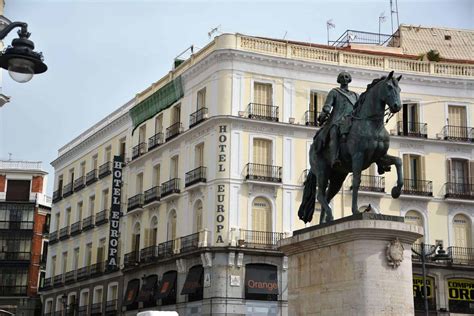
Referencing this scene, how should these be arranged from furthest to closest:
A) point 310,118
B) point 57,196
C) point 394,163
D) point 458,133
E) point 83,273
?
1. point 57,196
2. point 83,273
3. point 458,133
4. point 310,118
5. point 394,163

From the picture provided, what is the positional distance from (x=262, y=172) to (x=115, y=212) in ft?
43.0

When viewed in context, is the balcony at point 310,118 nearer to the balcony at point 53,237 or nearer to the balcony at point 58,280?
the balcony at point 58,280

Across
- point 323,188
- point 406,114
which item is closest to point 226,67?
point 406,114

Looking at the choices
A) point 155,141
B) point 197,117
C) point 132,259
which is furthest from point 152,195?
point 197,117

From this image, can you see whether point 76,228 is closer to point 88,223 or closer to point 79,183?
point 88,223

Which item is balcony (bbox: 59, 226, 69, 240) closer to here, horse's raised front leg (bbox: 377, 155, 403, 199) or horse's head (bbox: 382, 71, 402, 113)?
horse's raised front leg (bbox: 377, 155, 403, 199)

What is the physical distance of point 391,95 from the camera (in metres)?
15.1

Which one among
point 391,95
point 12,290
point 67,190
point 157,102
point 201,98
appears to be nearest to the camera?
point 391,95

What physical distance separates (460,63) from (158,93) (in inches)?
712

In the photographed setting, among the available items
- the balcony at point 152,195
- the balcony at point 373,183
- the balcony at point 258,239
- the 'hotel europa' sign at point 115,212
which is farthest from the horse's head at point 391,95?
the 'hotel europa' sign at point 115,212

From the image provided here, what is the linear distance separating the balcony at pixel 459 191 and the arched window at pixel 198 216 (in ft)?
44.3

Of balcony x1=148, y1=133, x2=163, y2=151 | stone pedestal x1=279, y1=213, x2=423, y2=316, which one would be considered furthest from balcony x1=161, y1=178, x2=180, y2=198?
stone pedestal x1=279, y1=213, x2=423, y2=316

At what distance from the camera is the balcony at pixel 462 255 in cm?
4206

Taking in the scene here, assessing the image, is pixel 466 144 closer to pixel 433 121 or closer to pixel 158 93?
pixel 433 121
